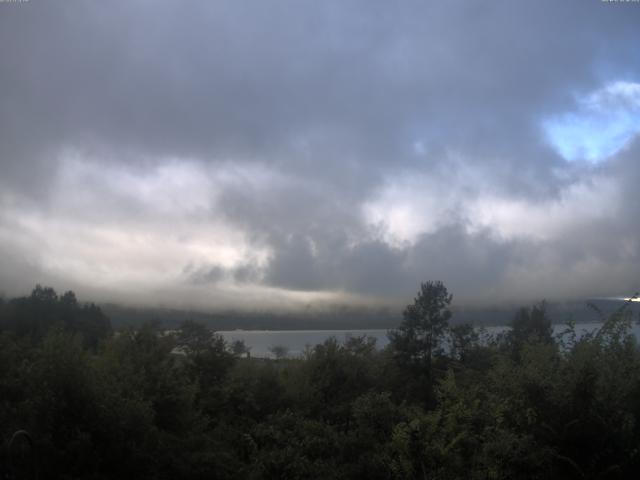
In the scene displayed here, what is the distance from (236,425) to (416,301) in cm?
2575

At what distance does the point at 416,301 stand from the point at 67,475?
42.8m

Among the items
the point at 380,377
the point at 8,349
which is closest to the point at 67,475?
the point at 8,349

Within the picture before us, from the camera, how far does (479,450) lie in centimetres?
1697

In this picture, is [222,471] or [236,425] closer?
[222,471]

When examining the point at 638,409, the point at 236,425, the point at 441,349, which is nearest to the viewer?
the point at 638,409

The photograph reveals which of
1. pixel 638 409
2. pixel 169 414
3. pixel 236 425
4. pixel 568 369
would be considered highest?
pixel 568 369

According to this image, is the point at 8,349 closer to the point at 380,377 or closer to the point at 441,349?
the point at 380,377

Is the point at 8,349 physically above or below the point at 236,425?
above

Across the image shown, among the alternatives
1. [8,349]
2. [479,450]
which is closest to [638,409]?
[479,450]

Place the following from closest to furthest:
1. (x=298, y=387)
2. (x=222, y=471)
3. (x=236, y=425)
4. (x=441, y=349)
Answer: (x=222, y=471)
(x=236, y=425)
(x=298, y=387)
(x=441, y=349)

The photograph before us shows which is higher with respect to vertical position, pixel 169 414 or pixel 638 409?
pixel 638 409

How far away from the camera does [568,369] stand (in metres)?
17.0

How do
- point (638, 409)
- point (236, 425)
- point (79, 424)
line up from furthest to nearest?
point (236, 425) < point (79, 424) < point (638, 409)

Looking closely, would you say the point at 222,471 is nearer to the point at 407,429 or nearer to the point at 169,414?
the point at 169,414
